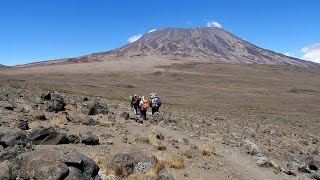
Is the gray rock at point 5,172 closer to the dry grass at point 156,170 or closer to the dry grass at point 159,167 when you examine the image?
the dry grass at point 156,170

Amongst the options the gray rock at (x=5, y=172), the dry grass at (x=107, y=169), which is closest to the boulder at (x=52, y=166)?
the gray rock at (x=5, y=172)

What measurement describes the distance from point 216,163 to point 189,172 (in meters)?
1.61

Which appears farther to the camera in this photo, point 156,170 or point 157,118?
→ point 157,118

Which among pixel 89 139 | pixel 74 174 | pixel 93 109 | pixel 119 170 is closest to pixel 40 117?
pixel 93 109

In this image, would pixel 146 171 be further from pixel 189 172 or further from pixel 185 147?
pixel 185 147

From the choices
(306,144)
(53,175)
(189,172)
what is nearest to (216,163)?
(189,172)

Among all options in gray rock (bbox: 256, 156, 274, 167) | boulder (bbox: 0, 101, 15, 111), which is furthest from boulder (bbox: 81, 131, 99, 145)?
boulder (bbox: 0, 101, 15, 111)

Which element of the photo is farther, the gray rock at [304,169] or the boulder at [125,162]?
the gray rock at [304,169]

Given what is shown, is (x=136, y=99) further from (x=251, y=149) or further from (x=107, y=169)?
(x=107, y=169)

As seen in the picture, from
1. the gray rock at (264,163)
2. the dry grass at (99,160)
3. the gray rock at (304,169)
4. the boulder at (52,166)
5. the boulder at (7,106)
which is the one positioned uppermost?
the boulder at (52,166)

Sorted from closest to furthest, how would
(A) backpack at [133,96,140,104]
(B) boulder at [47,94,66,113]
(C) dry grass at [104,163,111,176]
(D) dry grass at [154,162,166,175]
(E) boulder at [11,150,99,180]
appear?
(E) boulder at [11,150,99,180]
(C) dry grass at [104,163,111,176]
(D) dry grass at [154,162,166,175]
(B) boulder at [47,94,66,113]
(A) backpack at [133,96,140,104]

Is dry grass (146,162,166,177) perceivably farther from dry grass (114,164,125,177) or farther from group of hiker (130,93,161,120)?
group of hiker (130,93,161,120)

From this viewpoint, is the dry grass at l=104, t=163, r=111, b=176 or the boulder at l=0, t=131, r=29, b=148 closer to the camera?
the dry grass at l=104, t=163, r=111, b=176

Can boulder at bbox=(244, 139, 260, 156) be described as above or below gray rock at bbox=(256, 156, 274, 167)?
below
